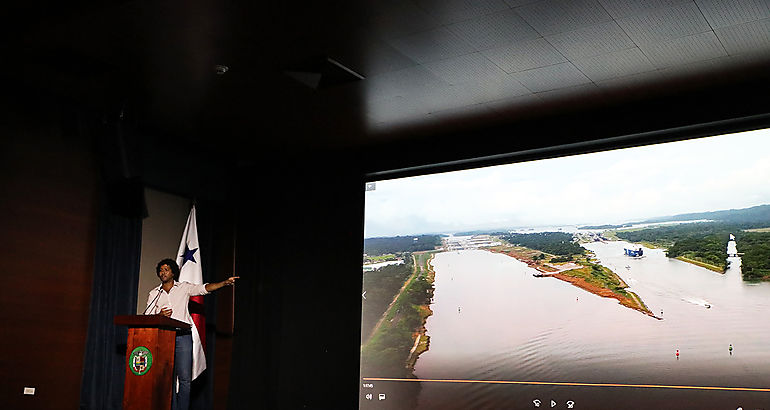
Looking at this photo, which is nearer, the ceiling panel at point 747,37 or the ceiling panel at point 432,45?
the ceiling panel at point 747,37

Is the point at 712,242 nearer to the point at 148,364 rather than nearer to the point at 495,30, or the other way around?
the point at 495,30

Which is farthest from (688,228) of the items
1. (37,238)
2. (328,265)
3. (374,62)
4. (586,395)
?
(37,238)

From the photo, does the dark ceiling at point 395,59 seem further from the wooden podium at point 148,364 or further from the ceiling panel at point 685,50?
the wooden podium at point 148,364

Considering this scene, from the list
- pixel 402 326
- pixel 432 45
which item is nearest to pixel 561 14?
pixel 432 45

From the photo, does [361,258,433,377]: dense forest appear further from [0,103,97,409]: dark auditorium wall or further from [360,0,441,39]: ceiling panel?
[360,0,441,39]: ceiling panel

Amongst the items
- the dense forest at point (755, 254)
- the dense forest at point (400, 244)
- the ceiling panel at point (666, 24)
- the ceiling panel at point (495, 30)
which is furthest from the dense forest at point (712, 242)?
the ceiling panel at point (495, 30)

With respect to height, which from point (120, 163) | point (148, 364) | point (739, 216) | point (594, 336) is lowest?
point (148, 364)
